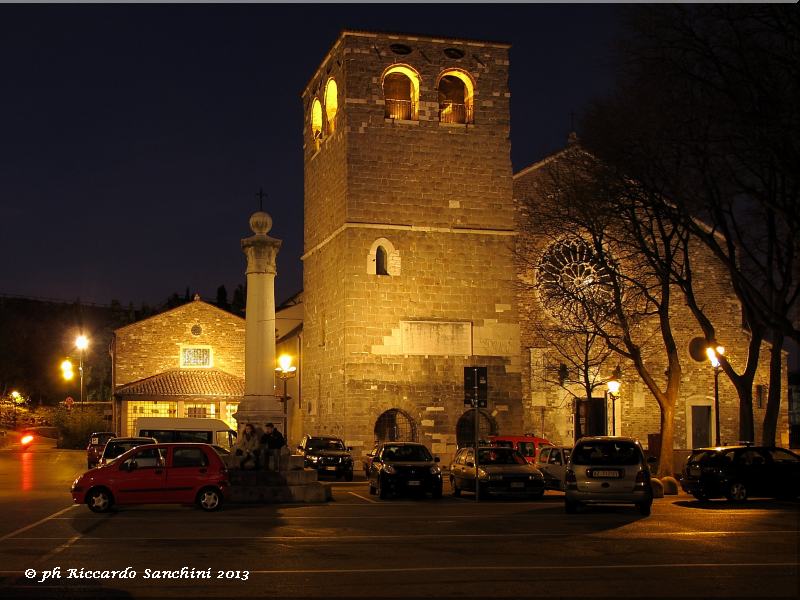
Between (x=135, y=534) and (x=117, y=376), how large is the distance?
39.2 m

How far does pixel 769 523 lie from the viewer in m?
18.8

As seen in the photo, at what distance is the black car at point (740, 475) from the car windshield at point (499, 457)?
4.05 m

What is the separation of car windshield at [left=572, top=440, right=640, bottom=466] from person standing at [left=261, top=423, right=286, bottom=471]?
7734mm

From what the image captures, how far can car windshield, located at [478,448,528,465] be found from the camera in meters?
26.1

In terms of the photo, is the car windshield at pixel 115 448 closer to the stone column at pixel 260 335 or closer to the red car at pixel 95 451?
the red car at pixel 95 451

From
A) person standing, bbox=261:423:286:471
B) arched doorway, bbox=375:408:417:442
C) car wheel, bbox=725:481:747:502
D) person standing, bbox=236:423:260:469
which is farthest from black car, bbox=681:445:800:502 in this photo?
arched doorway, bbox=375:408:417:442

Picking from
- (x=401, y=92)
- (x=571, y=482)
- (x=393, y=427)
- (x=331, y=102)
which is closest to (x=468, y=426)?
(x=393, y=427)

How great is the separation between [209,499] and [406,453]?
6945mm

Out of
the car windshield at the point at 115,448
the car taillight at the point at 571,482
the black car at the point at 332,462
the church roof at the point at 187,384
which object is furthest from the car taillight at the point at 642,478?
the church roof at the point at 187,384

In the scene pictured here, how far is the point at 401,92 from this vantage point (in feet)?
146

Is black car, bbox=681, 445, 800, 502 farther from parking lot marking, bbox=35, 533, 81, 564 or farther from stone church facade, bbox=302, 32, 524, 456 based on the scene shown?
stone church facade, bbox=302, 32, 524, 456

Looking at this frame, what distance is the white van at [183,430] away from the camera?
107ft

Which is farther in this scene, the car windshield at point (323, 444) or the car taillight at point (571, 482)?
the car windshield at point (323, 444)

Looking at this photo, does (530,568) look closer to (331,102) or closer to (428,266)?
(428,266)
